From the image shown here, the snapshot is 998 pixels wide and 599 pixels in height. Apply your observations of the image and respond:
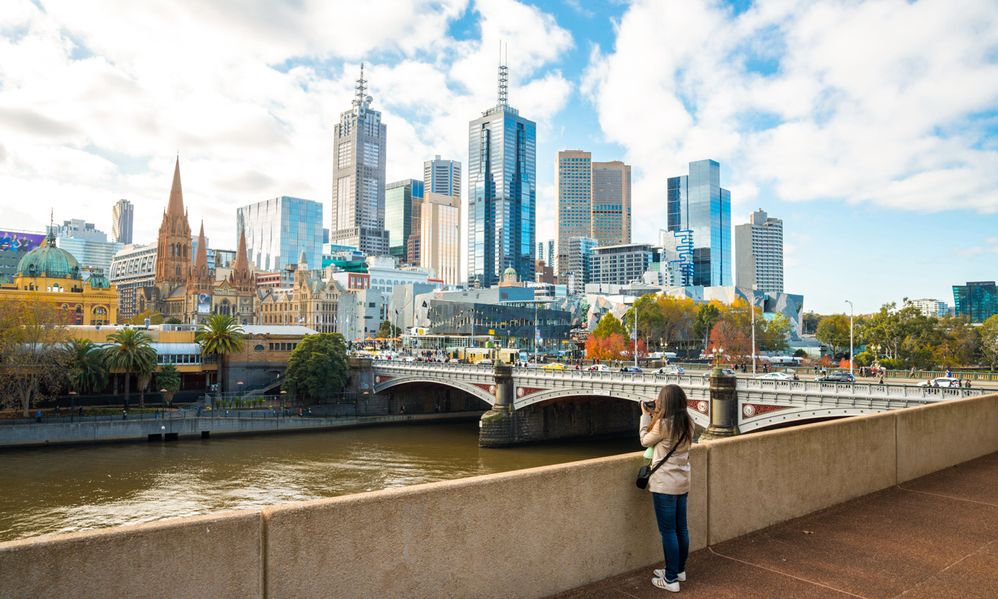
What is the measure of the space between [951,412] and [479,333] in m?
123

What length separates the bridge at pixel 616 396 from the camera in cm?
3553

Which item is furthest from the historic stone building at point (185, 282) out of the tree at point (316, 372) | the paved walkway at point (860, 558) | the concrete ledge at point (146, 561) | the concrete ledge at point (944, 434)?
the concrete ledge at point (146, 561)

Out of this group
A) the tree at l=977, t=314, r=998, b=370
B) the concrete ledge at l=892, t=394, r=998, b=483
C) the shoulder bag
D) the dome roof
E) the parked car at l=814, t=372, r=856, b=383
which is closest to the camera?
the shoulder bag

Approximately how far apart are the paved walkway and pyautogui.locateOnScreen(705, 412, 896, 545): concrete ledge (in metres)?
0.18

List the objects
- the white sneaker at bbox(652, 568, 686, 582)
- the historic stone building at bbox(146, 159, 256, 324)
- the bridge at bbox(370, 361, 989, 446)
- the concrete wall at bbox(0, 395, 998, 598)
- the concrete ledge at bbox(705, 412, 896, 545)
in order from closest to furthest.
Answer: the concrete wall at bbox(0, 395, 998, 598)
the white sneaker at bbox(652, 568, 686, 582)
the concrete ledge at bbox(705, 412, 896, 545)
the bridge at bbox(370, 361, 989, 446)
the historic stone building at bbox(146, 159, 256, 324)

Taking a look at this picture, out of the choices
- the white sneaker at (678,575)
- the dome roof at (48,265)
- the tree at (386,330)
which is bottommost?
the white sneaker at (678,575)

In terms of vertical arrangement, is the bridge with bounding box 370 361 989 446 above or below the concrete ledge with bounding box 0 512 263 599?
below

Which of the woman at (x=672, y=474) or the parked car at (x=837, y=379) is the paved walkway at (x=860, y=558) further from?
the parked car at (x=837, y=379)

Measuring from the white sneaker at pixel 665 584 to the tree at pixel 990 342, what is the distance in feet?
271

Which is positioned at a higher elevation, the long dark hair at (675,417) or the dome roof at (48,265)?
the dome roof at (48,265)

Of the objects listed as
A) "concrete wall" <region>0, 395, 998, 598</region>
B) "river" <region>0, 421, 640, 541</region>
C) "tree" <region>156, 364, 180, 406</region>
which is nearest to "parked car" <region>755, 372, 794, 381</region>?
"river" <region>0, 421, 640, 541</region>

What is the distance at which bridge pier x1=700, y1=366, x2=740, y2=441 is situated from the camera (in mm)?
40188

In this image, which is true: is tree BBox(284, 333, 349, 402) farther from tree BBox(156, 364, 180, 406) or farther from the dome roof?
the dome roof

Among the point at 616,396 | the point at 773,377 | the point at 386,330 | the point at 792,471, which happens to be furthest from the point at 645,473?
the point at 386,330
